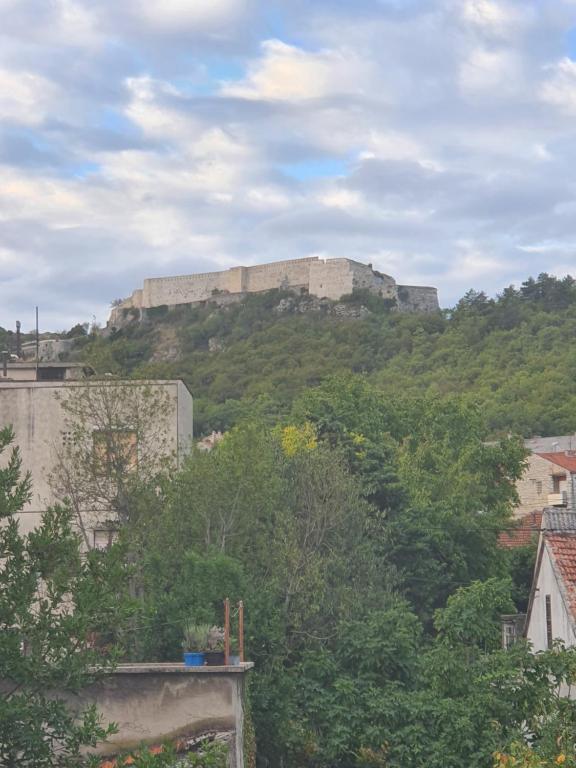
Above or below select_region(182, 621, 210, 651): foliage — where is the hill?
above

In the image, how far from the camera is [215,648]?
2125cm

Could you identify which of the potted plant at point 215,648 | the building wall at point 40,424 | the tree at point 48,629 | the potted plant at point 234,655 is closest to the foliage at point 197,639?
the potted plant at point 215,648

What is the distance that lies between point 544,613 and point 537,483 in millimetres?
43058

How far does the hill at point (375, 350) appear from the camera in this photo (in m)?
92.3

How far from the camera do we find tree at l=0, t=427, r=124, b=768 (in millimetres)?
15656

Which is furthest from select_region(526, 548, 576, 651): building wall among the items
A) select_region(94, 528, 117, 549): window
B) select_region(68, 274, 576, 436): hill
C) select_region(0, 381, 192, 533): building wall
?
select_region(68, 274, 576, 436): hill

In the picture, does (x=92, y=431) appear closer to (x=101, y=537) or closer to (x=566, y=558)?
(x=101, y=537)

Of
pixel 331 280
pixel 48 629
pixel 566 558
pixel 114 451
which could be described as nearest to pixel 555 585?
pixel 566 558

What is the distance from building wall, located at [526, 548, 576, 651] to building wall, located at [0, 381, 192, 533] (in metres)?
11.5

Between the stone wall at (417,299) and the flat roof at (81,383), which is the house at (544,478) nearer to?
the flat roof at (81,383)

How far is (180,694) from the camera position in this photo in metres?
19.8

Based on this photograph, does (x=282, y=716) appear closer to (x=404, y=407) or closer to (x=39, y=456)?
(x=39, y=456)

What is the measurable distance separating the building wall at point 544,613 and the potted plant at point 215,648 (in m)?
5.17

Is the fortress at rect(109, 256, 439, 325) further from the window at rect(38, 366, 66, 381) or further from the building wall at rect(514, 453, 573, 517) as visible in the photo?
the window at rect(38, 366, 66, 381)
